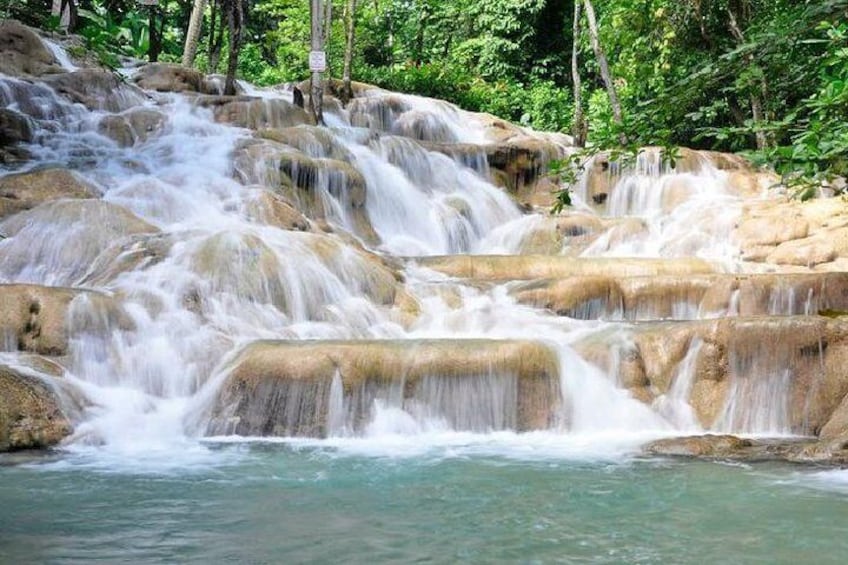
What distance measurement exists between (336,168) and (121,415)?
767cm

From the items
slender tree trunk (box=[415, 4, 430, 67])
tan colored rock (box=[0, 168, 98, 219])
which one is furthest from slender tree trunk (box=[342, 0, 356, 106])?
slender tree trunk (box=[415, 4, 430, 67])

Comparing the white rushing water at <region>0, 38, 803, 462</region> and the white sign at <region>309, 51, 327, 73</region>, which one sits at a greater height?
the white sign at <region>309, 51, 327, 73</region>

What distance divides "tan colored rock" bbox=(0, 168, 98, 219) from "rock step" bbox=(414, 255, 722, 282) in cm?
516

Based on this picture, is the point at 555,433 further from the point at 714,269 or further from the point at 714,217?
the point at 714,217

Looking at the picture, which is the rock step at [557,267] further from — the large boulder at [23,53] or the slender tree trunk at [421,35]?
the slender tree trunk at [421,35]

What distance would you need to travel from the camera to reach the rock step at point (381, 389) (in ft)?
26.9

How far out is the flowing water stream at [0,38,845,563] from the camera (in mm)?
4996

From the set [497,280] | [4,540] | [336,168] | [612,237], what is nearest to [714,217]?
[612,237]

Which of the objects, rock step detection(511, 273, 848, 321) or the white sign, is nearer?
rock step detection(511, 273, 848, 321)

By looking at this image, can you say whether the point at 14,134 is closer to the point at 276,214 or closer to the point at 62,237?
the point at 62,237

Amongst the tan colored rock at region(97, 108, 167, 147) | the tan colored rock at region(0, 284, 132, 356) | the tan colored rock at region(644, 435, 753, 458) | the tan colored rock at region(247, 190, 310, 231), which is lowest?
the tan colored rock at region(644, 435, 753, 458)

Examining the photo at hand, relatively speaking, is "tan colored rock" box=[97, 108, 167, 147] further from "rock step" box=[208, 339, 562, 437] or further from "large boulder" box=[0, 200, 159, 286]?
"rock step" box=[208, 339, 562, 437]

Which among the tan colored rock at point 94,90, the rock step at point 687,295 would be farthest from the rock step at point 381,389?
the tan colored rock at point 94,90

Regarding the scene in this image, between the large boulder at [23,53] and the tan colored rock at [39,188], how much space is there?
542 centimetres
